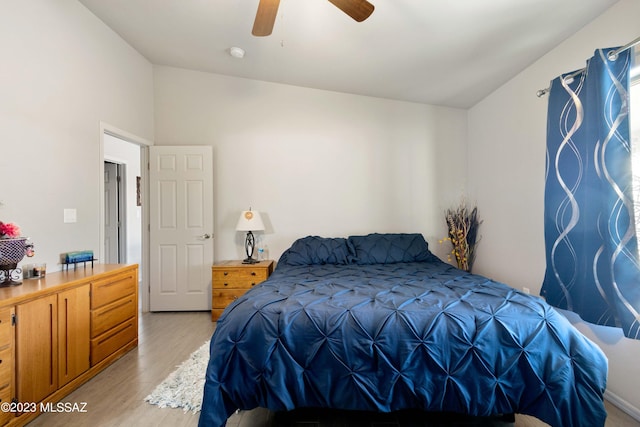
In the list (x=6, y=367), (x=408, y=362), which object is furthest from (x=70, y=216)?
(x=408, y=362)

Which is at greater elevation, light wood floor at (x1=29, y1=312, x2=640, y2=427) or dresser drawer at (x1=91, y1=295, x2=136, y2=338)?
dresser drawer at (x1=91, y1=295, x2=136, y2=338)

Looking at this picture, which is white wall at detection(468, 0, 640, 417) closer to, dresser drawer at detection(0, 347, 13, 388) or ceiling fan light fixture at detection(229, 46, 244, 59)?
ceiling fan light fixture at detection(229, 46, 244, 59)

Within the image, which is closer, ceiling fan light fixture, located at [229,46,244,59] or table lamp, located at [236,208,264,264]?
ceiling fan light fixture, located at [229,46,244,59]

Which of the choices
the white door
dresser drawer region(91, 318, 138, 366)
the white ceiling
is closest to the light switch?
dresser drawer region(91, 318, 138, 366)

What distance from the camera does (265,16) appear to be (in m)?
1.81

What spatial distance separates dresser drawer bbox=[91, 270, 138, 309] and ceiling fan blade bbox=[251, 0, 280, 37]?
213 centimetres

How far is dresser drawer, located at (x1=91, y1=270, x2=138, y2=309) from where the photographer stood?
6.94 ft

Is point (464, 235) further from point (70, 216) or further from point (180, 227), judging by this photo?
point (70, 216)

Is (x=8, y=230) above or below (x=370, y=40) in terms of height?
below

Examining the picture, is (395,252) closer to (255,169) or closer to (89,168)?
(255,169)

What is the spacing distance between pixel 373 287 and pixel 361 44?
82.3 inches

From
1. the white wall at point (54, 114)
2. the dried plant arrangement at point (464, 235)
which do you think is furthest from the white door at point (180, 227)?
the dried plant arrangement at point (464, 235)

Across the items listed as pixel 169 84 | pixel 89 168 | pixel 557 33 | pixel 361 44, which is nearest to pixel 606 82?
pixel 557 33

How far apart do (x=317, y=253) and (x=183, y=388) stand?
5.51ft
